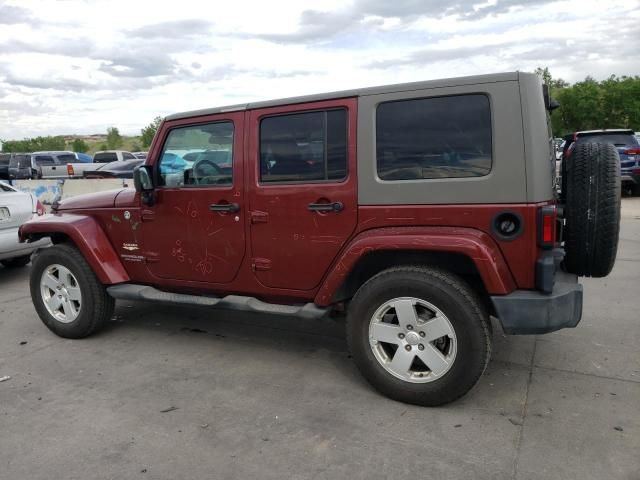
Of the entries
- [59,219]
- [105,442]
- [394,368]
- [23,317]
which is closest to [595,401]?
[394,368]

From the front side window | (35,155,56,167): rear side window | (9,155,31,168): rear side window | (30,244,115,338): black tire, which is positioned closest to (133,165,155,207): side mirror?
the front side window

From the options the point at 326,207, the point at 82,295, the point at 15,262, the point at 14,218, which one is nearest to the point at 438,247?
the point at 326,207

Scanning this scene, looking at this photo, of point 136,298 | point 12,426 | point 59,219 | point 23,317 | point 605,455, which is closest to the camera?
point 605,455

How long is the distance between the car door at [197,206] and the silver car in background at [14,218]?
3.27m

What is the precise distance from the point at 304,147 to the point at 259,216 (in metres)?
0.59

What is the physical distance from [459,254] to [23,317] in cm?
456

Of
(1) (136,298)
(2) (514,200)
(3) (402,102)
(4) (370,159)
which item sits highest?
(3) (402,102)

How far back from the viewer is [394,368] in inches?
131

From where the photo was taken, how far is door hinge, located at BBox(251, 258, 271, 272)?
384 cm

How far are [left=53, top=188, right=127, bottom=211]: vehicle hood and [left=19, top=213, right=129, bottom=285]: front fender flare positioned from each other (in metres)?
0.11

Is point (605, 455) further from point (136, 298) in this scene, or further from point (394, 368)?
point (136, 298)

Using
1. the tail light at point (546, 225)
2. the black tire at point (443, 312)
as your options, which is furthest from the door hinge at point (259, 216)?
the tail light at point (546, 225)

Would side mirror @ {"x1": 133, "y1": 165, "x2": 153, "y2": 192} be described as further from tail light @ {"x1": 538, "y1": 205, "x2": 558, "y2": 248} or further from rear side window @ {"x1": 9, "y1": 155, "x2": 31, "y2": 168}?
rear side window @ {"x1": 9, "y1": 155, "x2": 31, "y2": 168}

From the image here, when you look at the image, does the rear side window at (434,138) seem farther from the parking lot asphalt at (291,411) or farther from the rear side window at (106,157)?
the rear side window at (106,157)
